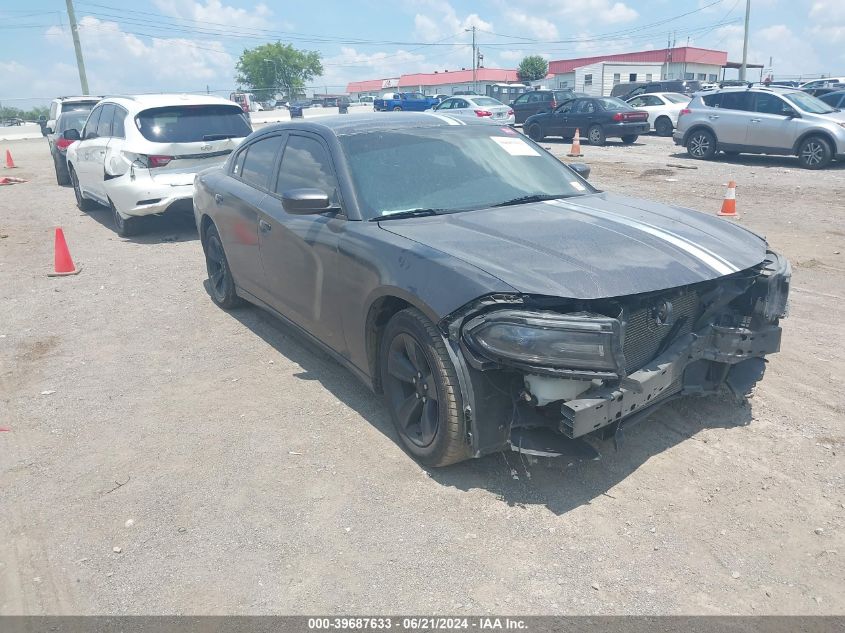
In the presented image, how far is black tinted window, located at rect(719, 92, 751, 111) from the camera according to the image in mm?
14828

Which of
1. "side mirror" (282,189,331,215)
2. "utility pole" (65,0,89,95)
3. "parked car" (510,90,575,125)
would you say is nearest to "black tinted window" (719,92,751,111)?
"parked car" (510,90,575,125)

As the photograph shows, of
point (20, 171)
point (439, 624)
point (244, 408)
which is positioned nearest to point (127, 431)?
point (244, 408)

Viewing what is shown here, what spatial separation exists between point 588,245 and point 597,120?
17.8 m

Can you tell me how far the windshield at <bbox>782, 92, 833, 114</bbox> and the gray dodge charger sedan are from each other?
11.9 m

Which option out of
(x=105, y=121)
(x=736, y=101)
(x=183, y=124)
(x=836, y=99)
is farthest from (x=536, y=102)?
(x=183, y=124)

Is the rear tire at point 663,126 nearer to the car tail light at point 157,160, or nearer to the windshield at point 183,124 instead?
the windshield at point 183,124

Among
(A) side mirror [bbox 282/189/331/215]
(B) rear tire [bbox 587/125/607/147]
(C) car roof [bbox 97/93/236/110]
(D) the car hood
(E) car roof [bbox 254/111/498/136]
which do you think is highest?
(C) car roof [bbox 97/93/236/110]

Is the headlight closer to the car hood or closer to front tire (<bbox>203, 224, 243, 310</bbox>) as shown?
the car hood

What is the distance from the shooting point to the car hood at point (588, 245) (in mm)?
3086

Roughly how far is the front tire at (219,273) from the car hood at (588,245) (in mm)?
2637

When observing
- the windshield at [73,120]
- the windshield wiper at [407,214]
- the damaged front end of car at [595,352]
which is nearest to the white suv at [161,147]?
the windshield at [73,120]

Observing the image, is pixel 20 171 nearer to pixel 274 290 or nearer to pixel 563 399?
pixel 274 290

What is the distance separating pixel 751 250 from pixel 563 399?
1548mm

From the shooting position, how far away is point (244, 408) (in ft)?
14.4
